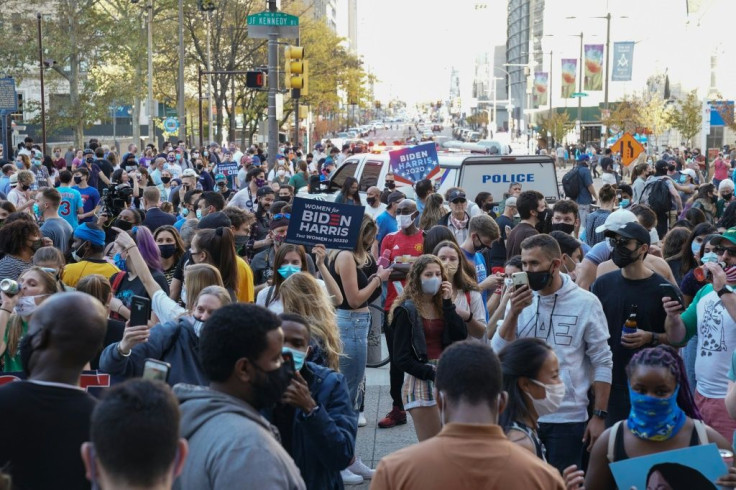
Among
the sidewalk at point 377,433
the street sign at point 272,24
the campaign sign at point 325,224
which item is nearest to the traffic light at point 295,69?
the street sign at point 272,24

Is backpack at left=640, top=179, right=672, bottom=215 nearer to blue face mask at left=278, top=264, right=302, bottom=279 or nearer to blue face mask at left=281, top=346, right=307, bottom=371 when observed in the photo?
blue face mask at left=278, top=264, right=302, bottom=279

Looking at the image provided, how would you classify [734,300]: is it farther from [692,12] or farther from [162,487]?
[692,12]

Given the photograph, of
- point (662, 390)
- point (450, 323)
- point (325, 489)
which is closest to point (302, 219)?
point (450, 323)

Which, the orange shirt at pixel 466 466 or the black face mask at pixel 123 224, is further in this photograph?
the black face mask at pixel 123 224

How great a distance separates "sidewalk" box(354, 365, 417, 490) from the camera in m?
8.70

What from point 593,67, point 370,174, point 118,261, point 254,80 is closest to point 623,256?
point 118,261

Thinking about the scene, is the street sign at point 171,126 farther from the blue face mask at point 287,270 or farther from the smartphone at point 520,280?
the smartphone at point 520,280

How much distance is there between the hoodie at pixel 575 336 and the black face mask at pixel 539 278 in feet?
0.37

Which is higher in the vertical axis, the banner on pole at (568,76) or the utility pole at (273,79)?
the banner on pole at (568,76)

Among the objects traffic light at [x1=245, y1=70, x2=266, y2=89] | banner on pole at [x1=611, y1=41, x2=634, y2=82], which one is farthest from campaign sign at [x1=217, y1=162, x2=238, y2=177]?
banner on pole at [x1=611, y1=41, x2=634, y2=82]

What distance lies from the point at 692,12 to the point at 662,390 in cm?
6868

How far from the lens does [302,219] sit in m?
9.12

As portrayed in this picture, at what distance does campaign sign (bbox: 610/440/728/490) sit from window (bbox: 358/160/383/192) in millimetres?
15363

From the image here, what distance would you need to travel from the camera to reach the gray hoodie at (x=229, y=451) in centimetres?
346
